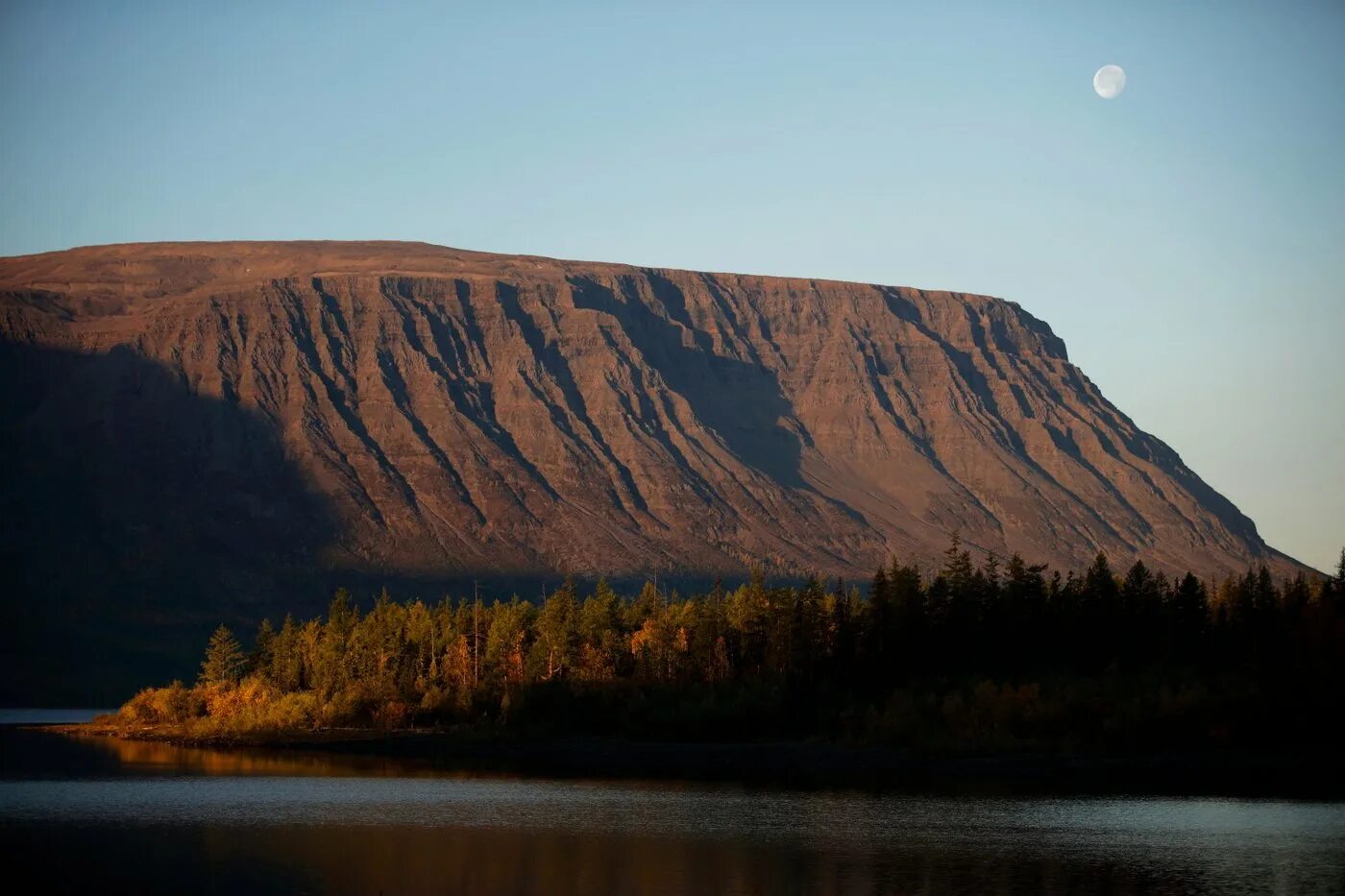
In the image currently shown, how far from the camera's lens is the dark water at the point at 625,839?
2667 inches

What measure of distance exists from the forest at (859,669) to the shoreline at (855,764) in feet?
6.18

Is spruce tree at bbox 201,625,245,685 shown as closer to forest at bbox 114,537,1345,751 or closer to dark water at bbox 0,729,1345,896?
forest at bbox 114,537,1345,751

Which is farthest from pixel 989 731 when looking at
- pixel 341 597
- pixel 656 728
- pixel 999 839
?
pixel 341 597

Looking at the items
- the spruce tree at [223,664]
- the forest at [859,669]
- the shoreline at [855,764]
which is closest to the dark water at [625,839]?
the shoreline at [855,764]

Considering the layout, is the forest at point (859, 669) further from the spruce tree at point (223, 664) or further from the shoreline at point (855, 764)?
the spruce tree at point (223, 664)

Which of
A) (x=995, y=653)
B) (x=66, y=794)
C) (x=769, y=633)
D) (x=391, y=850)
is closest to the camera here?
(x=391, y=850)

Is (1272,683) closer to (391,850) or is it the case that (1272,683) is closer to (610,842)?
(610,842)

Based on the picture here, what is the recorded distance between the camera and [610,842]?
Result: 7894 cm

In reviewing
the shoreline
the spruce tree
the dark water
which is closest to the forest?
the shoreline

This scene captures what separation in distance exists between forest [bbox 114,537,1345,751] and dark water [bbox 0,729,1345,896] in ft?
56.2

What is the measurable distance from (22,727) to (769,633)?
8313 centimetres

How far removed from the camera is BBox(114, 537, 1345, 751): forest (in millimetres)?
110375

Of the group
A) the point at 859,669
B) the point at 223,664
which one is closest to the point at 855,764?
the point at 859,669

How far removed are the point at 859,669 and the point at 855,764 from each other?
14.6 metres
